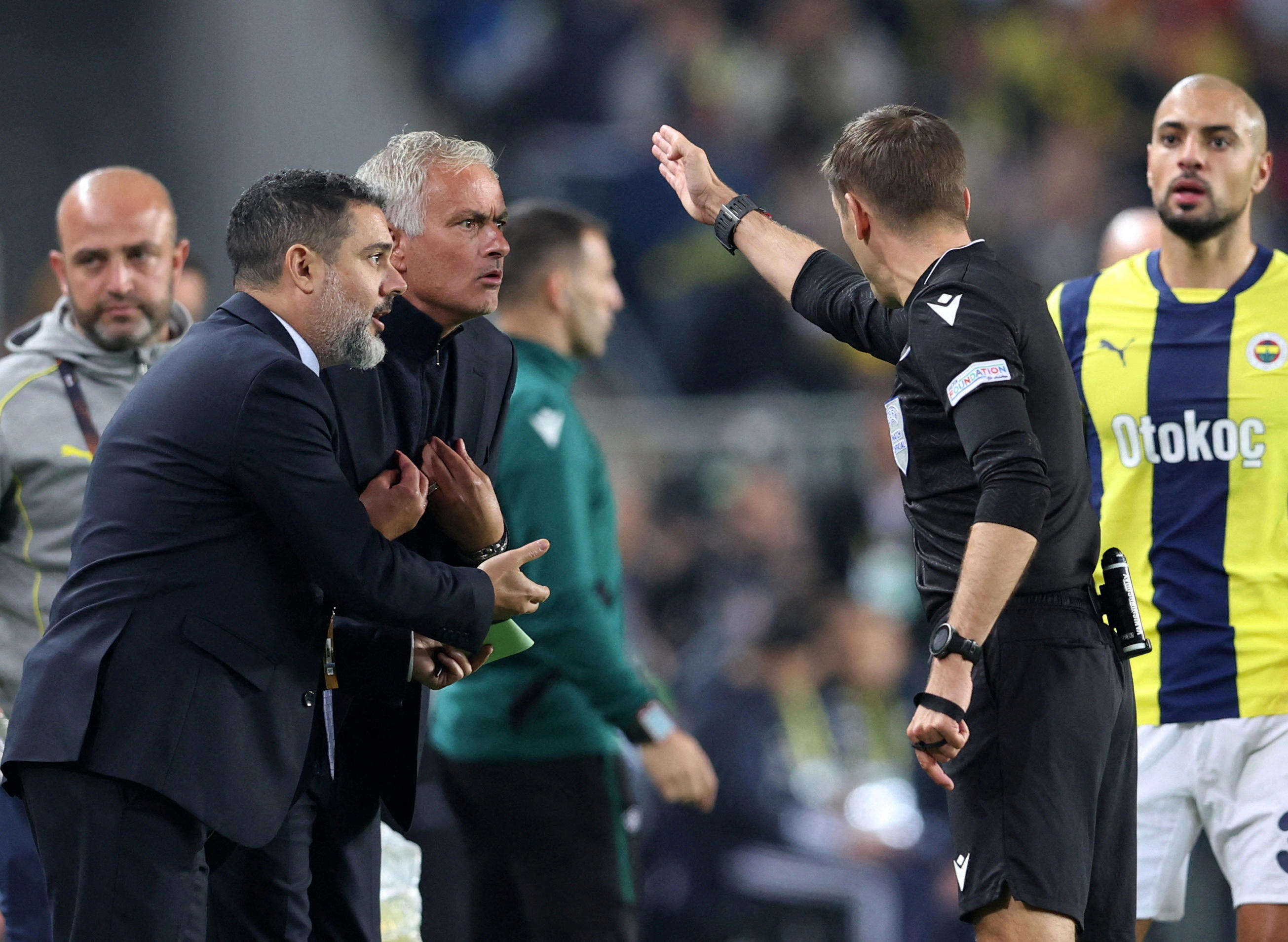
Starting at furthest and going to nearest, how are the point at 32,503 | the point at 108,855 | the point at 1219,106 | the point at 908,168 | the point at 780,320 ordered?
the point at 780,320
the point at 1219,106
the point at 32,503
the point at 908,168
the point at 108,855

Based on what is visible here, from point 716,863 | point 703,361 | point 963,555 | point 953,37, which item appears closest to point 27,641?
point 963,555

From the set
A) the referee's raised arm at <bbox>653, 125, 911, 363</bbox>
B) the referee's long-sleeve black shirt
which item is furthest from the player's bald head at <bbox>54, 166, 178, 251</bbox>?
the referee's long-sleeve black shirt

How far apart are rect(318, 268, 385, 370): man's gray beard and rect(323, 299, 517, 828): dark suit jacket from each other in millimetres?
191

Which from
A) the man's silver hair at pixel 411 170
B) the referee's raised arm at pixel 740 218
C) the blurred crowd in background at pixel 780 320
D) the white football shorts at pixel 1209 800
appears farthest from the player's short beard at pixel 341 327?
the blurred crowd in background at pixel 780 320

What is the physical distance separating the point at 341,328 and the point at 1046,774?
147cm

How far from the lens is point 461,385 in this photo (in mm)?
3096

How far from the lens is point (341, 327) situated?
2684 millimetres

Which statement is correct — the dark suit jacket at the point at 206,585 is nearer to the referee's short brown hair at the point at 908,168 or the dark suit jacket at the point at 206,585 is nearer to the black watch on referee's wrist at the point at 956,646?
the black watch on referee's wrist at the point at 956,646

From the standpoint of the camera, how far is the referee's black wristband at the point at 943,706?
254cm

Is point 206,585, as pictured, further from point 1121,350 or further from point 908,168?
point 1121,350

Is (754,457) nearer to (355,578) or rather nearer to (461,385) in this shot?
(461,385)

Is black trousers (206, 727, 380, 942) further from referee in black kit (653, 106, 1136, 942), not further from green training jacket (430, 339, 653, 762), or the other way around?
referee in black kit (653, 106, 1136, 942)

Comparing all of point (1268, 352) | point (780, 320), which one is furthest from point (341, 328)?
point (780, 320)

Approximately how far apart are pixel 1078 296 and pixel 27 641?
2.71 m
